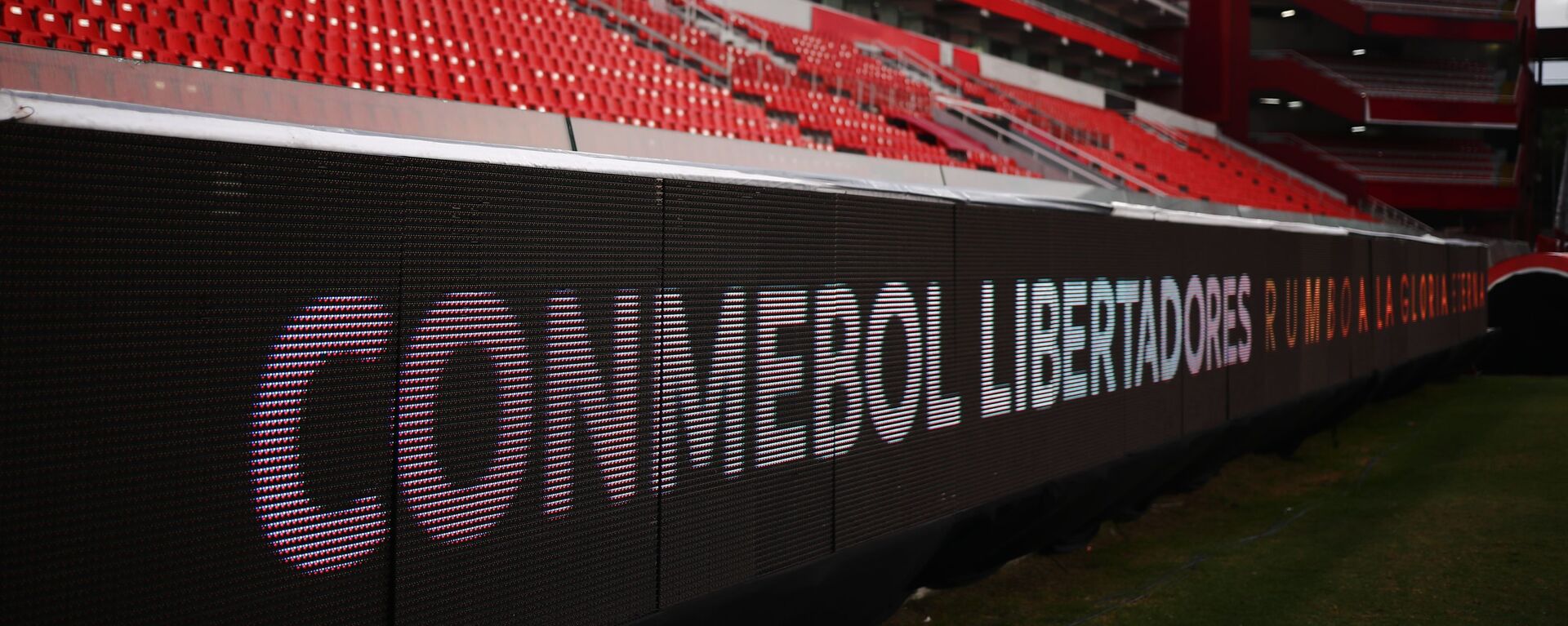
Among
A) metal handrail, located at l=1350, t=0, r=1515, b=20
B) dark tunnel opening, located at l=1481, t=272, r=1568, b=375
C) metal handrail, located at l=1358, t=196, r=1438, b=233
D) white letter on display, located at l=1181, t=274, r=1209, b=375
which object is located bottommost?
dark tunnel opening, located at l=1481, t=272, r=1568, b=375

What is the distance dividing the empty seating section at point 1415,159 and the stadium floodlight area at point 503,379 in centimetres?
3699

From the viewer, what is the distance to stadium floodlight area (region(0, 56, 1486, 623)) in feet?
7.00

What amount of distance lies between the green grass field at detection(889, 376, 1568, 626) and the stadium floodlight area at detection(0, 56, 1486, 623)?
1.30 feet

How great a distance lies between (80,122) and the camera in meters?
2.12

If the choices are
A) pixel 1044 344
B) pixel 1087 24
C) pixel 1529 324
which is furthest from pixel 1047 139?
pixel 1044 344

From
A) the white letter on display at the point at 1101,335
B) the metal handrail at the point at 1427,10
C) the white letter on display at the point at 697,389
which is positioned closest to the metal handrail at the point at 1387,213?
the metal handrail at the point at 1427,10

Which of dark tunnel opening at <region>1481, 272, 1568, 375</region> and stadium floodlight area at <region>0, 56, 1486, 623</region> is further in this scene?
dark tunnel opening at <region>1481, 272, 1568, 375</region>

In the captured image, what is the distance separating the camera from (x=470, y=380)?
2783 mm

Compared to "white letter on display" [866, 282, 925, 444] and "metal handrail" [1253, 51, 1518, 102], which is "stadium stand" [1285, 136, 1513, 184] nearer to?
"metal handrail" [1253, 51, 1518, 102]

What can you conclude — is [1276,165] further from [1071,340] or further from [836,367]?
[836,367]

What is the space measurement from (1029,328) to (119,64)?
6997 mm

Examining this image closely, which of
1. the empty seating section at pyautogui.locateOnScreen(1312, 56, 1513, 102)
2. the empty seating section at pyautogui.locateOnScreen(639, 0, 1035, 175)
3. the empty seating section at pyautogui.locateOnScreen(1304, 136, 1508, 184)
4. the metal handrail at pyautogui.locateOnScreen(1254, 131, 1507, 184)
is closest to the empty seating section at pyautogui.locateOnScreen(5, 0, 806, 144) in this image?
the empty seating section at pyautogui.locateOnScreen(639, 0, 1035, 175)

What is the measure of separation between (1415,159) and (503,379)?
41783 mm

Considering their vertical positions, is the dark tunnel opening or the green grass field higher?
the dark tunnel opening
